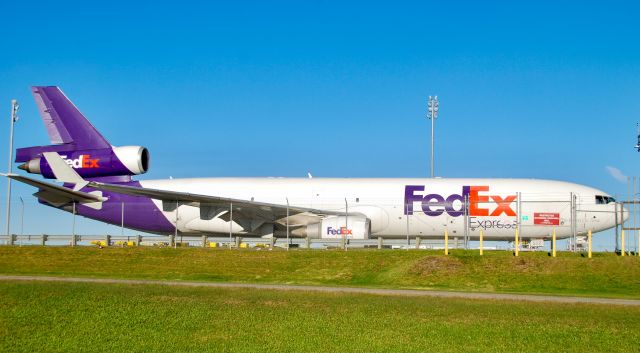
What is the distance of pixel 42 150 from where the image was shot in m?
45.9

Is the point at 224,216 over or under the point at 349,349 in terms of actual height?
over

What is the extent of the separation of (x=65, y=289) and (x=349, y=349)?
41.6 ft

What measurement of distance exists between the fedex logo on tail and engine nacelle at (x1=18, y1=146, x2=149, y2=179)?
16.7m

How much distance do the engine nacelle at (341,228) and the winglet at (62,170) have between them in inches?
512

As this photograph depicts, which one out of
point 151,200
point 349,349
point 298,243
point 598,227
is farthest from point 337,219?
point 349,349

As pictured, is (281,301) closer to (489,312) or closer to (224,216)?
(489,312)

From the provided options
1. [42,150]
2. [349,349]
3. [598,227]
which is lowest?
[349,349]

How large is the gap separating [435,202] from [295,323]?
26724 millimetres

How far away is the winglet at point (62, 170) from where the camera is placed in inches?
1508

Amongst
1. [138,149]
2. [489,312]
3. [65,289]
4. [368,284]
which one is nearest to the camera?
[489,312]

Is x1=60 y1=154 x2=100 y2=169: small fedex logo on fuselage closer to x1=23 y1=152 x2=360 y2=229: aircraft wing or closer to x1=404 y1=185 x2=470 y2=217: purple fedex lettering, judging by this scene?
x1=23 y1=152 x2=360 y2=229: aircraft wing

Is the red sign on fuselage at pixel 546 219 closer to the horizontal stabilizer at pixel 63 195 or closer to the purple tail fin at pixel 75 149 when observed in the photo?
the purple tail fin at pixel 75 149

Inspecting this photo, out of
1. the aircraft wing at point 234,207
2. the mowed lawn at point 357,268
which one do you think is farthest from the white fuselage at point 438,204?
the mowed lawn at point 357,268

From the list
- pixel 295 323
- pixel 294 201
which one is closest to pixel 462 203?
pixel 294 201
